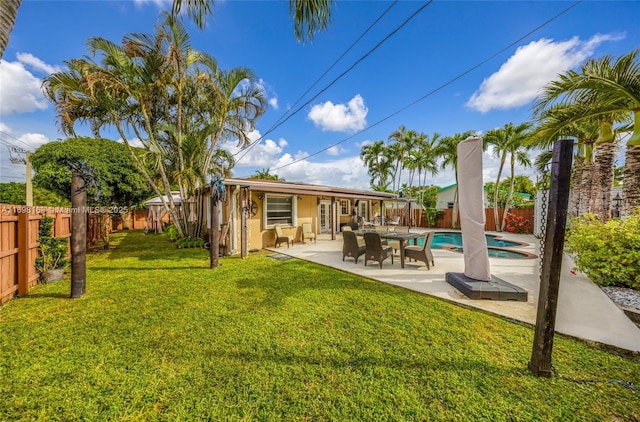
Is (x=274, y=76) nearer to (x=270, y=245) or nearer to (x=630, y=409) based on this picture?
(x=270, y=245)

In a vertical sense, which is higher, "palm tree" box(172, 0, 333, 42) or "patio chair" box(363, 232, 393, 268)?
"palm tree" box(172, 0, 333, 42)

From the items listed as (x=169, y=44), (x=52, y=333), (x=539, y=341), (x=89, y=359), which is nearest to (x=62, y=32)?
(x=169, y=44)

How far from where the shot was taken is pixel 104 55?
8477 mm

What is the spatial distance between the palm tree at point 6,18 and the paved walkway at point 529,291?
6.44m

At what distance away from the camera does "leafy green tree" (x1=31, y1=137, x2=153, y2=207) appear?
13.8 metres

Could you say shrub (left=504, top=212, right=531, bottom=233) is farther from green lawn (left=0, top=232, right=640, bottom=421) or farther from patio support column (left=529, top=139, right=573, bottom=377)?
patio support column (left=529, top=139, right=573, bottom=377)

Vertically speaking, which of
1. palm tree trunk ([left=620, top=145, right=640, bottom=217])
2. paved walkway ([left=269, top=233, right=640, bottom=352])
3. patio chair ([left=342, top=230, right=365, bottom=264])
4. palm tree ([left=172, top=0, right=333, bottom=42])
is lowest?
paved walkway ([left=269, top=233, right=640, bottom=352])

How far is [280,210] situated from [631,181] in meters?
11.0

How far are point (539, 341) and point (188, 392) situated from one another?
364cm

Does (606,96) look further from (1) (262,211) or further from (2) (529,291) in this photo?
(1) (262,211)

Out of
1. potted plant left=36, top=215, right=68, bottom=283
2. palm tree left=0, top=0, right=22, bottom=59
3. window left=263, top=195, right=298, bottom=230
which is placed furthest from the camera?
window left=263, top=195, right=298, bottom=230

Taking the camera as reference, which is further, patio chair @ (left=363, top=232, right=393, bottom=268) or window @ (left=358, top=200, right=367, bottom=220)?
window @ (left=358, top=200, right=367, bottom=220)

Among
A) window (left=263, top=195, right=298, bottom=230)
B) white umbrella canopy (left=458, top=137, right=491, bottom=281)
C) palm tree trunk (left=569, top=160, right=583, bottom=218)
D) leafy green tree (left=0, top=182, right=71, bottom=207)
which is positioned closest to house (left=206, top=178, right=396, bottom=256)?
window (left=263, top=195, right=298, bottom=230)

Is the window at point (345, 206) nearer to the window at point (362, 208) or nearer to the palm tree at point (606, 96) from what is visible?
the window at point (362, 208)
